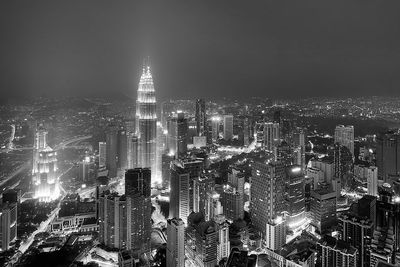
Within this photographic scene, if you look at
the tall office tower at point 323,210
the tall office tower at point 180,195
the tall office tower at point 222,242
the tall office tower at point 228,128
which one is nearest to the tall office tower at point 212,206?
the tall office tower at point 180,195

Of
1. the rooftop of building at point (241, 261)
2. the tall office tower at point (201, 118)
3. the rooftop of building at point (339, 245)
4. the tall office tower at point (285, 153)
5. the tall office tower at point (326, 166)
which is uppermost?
the tall office tower at point (201, 118)

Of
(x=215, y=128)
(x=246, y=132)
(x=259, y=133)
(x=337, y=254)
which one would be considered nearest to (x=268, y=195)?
(x=337, y=254)

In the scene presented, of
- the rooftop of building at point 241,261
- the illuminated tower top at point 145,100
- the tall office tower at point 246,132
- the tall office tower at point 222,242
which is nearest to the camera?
the rooftop of building at point 241,261

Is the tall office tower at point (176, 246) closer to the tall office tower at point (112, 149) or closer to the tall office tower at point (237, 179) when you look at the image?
the tall office tower at point (237, 179)

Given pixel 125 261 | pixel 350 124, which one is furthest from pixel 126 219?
pixel 350 124

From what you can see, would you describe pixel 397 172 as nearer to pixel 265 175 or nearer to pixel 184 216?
pixel 265 175

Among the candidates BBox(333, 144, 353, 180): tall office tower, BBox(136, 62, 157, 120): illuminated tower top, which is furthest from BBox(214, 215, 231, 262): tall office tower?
BBox(136, 62, 157, 120): illuminated tower top
